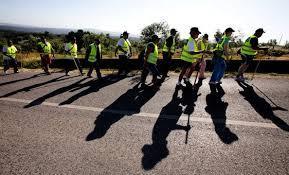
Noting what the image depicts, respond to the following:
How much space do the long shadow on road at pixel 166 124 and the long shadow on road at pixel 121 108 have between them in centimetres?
81

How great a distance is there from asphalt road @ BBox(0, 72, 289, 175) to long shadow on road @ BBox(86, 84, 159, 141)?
24 mm

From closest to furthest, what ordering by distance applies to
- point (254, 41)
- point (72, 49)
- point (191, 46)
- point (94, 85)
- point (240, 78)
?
point (191, 46) → point (254, 41) → point (240, 78) → point (94, 85) → point (72, 49)

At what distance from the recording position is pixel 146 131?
5.54 m

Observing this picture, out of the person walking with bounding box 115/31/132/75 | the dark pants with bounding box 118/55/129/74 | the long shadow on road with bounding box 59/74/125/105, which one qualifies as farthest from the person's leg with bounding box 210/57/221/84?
the dark pants with bounding box 118/55/129/74

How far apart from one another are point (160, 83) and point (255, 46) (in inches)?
138

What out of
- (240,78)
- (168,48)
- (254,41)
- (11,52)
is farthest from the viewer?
(11,52)

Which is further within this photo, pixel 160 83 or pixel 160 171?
pixel 160 83

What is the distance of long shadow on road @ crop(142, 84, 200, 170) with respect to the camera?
14.8ft

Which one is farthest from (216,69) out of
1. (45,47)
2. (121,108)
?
(45,47)

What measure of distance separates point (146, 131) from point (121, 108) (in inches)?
68.1

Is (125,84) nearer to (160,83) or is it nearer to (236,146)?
(160,83)

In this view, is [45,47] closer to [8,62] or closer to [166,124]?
[8,62]

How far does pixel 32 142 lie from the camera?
17.2 ft

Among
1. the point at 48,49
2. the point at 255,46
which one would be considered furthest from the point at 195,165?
the point at 48,49
